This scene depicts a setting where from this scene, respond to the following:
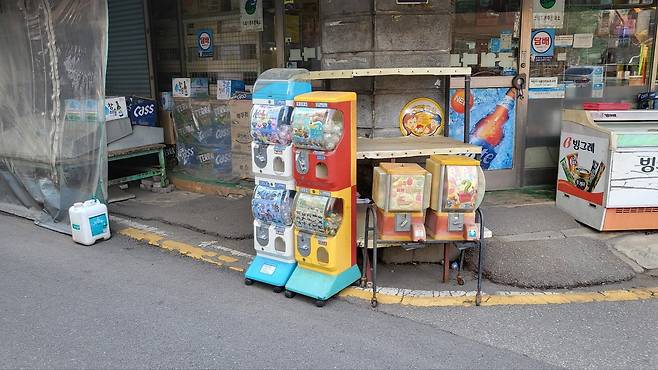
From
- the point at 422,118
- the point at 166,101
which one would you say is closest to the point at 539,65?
the point at 422,118

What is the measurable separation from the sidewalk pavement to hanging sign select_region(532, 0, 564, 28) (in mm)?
2009

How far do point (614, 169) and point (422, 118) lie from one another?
186 centimetres

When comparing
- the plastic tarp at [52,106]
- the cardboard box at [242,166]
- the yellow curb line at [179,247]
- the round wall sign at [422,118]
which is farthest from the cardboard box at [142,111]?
the round wall sign at [422,118]

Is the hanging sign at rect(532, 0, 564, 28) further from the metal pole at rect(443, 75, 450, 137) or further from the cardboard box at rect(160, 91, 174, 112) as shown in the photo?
the cardboard box at rect(160, 91, 174, 112)

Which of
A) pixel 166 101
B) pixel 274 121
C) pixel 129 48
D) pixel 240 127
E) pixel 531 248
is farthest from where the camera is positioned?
pixel 129 48

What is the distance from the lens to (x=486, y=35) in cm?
610

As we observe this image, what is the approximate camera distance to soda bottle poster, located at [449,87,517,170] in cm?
622

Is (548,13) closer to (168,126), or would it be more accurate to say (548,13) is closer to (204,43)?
(204,43)

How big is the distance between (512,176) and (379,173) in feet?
10.0

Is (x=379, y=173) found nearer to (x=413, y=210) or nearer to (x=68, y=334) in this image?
(x=413, y=210)

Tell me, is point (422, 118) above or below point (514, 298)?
above

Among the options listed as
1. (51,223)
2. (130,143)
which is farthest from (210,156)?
(51,223)

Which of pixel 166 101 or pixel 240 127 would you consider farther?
pixel 166 101

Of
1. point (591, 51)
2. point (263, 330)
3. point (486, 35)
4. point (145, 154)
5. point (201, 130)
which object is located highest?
point (486, 35)
